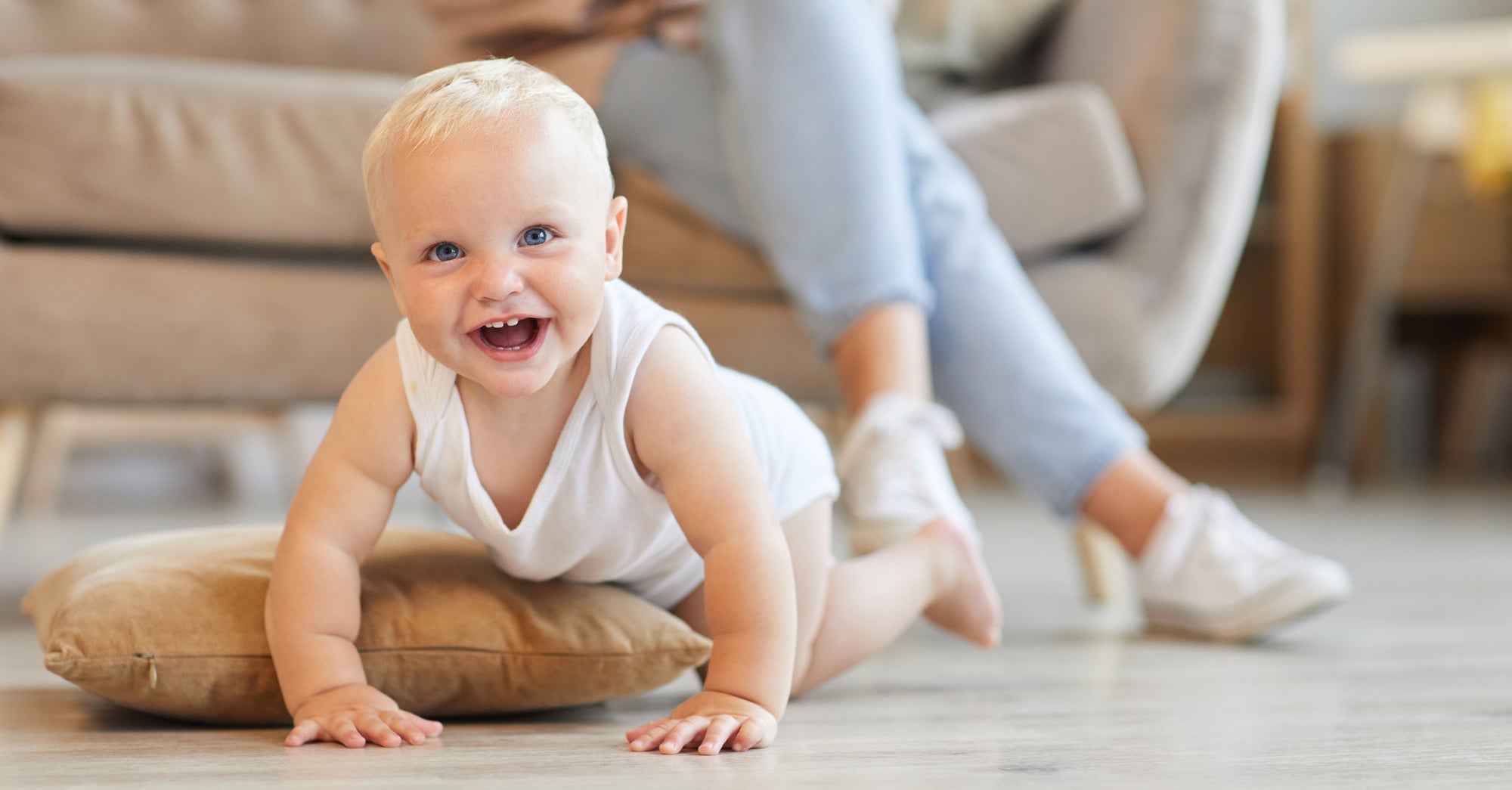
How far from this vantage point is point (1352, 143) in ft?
9.37

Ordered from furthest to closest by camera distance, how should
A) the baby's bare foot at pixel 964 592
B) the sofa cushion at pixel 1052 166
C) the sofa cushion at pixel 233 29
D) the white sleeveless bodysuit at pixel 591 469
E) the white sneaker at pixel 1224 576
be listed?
the sofa cushion at pixel 233 29, the sofa cushion at pixel 1052 166, the white sneaker at pixel 1224 576, the baby's bare foot at pixel 964 592, the white sleeveless bodysuit at pixel 591 469

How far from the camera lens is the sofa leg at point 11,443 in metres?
1.02

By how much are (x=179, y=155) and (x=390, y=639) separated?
1.76 ft

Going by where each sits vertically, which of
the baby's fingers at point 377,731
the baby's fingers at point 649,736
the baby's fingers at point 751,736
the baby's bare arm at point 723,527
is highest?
the baby's bare arm at point 723,527

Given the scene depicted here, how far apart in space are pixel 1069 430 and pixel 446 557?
1.59ft

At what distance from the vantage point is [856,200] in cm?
97

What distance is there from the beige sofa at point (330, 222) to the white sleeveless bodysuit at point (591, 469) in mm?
416

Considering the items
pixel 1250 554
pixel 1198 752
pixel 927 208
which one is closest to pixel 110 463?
pixel 927 208

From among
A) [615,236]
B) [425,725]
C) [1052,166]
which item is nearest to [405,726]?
[425,725]

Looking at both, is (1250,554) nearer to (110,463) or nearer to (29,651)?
(29,651)

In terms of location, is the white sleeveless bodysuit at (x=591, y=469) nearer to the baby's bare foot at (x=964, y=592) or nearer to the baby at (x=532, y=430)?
the baby at (x=532, y=430)

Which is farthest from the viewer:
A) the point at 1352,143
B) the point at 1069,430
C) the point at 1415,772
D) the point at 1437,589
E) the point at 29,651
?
the point at 1352,143

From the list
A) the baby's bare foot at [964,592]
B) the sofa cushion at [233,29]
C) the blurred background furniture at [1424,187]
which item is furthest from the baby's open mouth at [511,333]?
the blurred background furniture at [1424,187]

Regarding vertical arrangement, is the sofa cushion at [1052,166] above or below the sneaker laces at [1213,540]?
above
